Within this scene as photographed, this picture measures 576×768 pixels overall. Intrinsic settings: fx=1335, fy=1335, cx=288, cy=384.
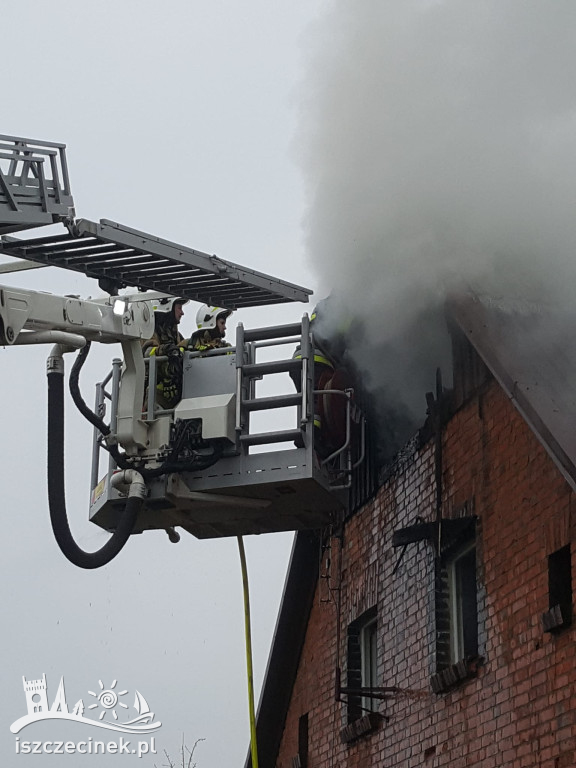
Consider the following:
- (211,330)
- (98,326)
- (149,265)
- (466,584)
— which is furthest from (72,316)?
(466,584)

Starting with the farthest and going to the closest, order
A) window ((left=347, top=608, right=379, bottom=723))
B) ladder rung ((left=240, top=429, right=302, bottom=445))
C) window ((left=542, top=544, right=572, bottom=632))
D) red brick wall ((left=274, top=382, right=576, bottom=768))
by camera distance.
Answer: window ((left=347, top=608, right=379, bottom=723)) < ladder rung ((left=240, top=429, right=302, bottom=445)) < red brick wall ((left=274, top=382, right=576, bottom=768)) < window ((left=542, top=544, right=572, bottom=632))

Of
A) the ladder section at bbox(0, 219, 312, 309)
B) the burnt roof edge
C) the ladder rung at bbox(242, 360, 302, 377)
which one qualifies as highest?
the ladder section at bbox(0, 219, 312, 309)

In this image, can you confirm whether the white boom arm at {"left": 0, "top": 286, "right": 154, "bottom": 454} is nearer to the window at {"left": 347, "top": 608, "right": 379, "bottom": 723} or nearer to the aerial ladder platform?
the aerial ladder platform

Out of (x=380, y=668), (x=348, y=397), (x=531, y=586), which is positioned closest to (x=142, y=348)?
(x=348, y=397)

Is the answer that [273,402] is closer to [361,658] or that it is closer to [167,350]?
[167,350]

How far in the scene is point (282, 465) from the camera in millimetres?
9000

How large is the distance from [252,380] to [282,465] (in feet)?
2.24

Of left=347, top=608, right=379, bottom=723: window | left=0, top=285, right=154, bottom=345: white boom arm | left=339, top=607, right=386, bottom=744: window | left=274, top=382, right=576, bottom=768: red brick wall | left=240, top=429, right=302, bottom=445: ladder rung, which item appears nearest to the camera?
left=274, top=382, right=576, bottom=768: red brick wall

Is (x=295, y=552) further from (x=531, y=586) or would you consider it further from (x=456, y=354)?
(x=531, y=586)

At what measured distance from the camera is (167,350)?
9.41 m

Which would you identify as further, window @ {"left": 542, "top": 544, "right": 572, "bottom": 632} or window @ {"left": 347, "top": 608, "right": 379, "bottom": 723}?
window @ {"left": 347, "top": 608, "right": 379, "bottom": 723}

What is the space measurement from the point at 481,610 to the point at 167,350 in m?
2.94

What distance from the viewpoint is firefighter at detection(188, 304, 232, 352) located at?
31.8 ft

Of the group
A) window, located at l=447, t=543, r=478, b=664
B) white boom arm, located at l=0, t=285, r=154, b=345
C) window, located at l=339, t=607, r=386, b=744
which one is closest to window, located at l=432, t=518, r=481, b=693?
window, located at l=447, t=543, r=478, b=664
